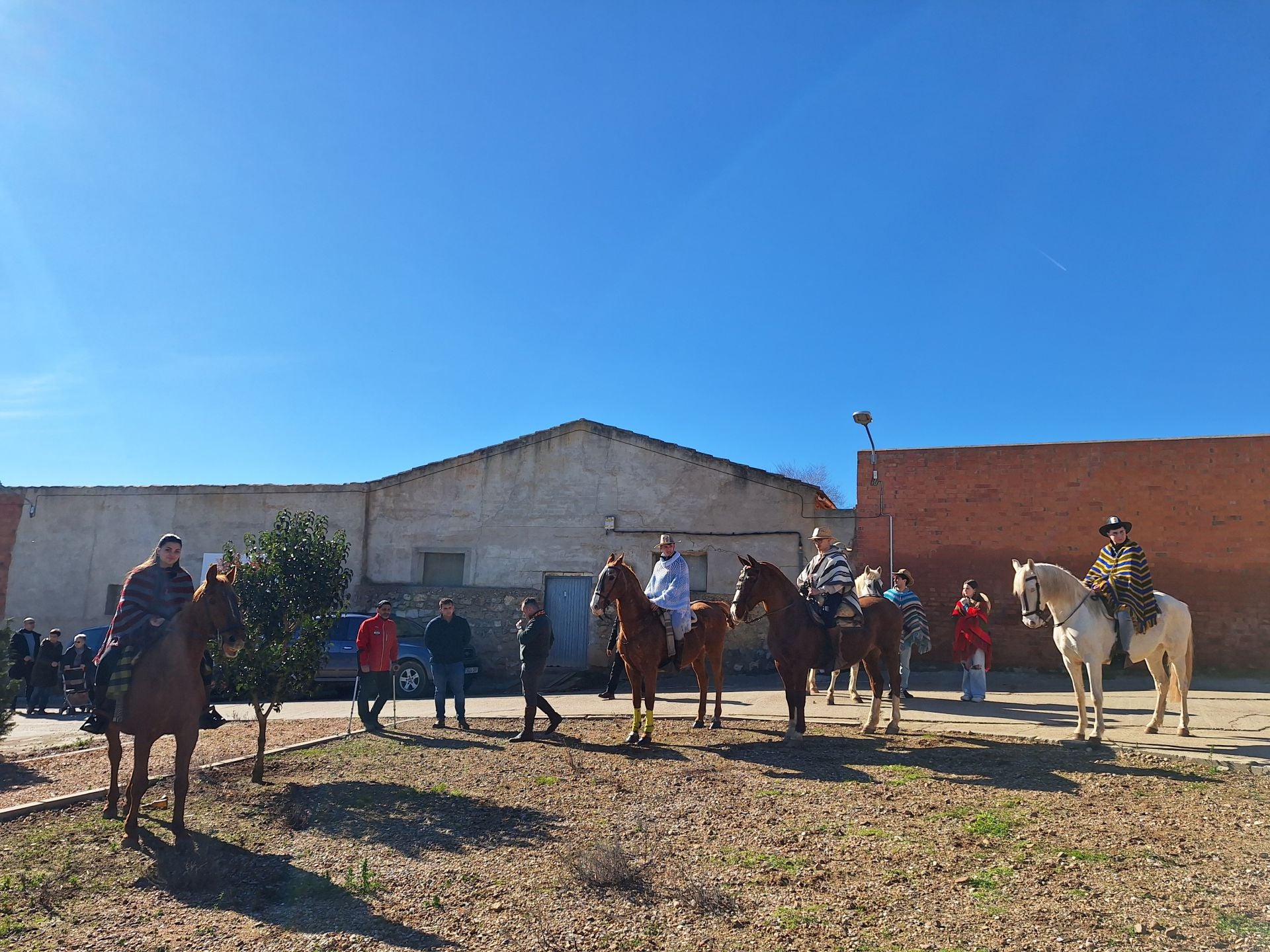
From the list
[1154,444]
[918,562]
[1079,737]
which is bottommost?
[1079,737]

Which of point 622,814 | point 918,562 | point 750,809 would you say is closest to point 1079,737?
point 750,809

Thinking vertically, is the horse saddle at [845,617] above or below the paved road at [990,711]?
above

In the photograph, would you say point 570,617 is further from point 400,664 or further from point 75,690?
point 75,690

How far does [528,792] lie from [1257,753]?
6.63 meters

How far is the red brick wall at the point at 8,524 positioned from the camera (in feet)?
72.7

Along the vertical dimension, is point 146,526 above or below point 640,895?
above

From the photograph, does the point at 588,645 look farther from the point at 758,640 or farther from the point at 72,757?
the point at 72,757

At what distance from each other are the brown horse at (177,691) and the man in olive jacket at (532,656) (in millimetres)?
4100

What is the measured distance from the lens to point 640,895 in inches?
174

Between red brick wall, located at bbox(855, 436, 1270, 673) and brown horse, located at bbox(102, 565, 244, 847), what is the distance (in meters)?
13.3

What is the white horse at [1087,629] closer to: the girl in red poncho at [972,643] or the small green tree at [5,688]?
the girl in red poncho at [972,643]

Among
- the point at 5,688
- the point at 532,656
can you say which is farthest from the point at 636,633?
the point at 5,688

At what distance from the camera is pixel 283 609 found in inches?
312

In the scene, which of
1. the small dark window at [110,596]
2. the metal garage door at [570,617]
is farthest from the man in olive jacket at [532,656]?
the small dark window at [110,596]
